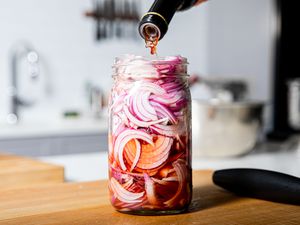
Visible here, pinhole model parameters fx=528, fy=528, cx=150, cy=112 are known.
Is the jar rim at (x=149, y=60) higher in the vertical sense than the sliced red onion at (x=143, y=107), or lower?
higher

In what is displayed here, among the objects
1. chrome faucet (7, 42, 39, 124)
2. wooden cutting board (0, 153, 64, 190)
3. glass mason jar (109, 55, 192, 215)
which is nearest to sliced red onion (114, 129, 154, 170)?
glass mason jar (109, 55, 192, 215)

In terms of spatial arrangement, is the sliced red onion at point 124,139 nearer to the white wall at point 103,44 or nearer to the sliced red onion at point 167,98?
the sliced red onion at point 167,98

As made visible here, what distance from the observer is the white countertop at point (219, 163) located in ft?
3.69

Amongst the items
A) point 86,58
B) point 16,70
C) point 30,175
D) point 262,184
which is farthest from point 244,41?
point 262,184

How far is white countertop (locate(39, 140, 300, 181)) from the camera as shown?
1.12 metres

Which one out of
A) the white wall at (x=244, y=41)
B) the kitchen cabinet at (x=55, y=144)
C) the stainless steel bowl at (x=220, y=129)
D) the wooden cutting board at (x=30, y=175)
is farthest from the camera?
the white wall at (x=244, y=41)

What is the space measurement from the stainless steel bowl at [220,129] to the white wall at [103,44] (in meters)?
1.97

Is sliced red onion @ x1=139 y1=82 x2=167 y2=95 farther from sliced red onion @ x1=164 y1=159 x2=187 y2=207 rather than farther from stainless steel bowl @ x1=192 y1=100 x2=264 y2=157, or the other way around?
stainless steel bowl @ x1=192 y1=100 x2=264 y2=157

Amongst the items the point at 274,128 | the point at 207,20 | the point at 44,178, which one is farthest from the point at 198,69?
the point at 44,178

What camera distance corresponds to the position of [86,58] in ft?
10.9

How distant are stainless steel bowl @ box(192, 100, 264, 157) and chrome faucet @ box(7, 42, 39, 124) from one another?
6.10ft

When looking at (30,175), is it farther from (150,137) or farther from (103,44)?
(103,44)

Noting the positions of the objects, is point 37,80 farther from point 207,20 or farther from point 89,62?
point 207,20

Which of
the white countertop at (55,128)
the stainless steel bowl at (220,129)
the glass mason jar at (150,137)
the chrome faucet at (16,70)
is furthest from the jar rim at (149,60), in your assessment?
the chrome faucet at (16,70)
